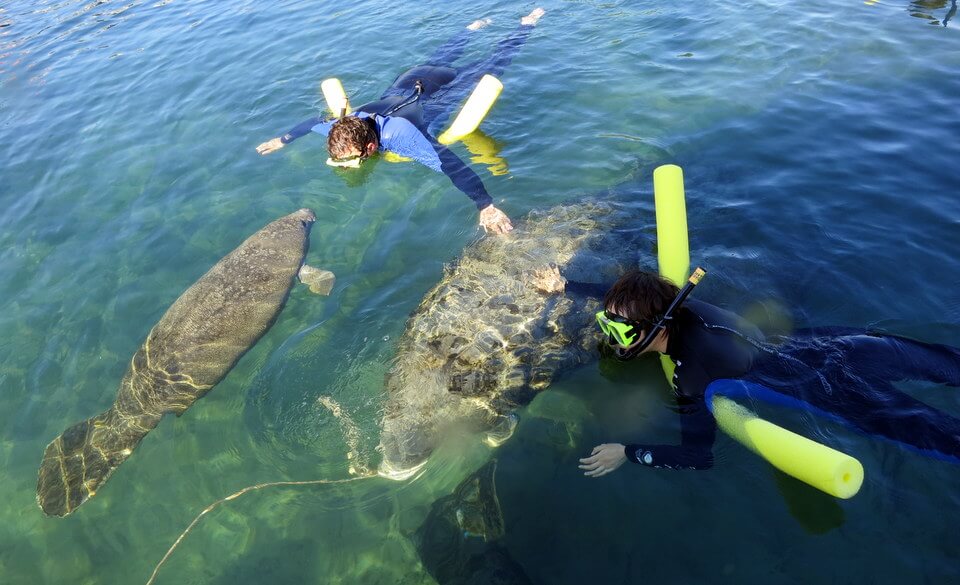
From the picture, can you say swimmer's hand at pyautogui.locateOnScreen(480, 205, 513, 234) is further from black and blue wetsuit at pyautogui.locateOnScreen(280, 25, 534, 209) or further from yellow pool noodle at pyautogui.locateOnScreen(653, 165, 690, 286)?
yellow pool noodle at pyautogui.locateOnScreen(653, 165, 690, 286)

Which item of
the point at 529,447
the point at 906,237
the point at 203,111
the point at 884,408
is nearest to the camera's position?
the point at 884,408

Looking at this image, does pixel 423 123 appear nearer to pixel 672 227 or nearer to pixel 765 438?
pixel 672 227

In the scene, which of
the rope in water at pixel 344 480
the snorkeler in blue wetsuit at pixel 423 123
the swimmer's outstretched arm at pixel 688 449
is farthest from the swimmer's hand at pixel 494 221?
the swimmer's outstretched arm at pixel 688 449

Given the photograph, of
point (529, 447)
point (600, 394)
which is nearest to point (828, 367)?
point (600, 394)

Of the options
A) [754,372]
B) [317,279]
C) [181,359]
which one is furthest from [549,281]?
[181,359]

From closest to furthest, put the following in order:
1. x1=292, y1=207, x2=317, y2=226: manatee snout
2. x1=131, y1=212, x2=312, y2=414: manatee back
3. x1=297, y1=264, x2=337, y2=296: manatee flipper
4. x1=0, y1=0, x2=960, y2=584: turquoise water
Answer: x1=0, y1=0, x2=960, y2=584: turquoise water < x1=131, y1=212, x2=312, y2=414: manatee back < x1=297, y1=264, x2=337, y2=296: manatee flipper < x1=292, y1=207, x2=317, y2=226: manatee snout

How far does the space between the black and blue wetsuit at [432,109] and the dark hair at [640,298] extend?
2.93 m

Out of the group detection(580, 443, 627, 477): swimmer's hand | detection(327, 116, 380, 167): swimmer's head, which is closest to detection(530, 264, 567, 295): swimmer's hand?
detection(580, 443, 627, 477): swimmer's hand

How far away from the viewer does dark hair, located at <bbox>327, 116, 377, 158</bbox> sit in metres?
7.10

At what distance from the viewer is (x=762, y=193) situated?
6430 millimetres

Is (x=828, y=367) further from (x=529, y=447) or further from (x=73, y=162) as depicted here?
(x=73, y=162)

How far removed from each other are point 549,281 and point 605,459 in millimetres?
1701

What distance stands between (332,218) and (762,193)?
5.36m

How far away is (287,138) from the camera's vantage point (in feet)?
28.2
